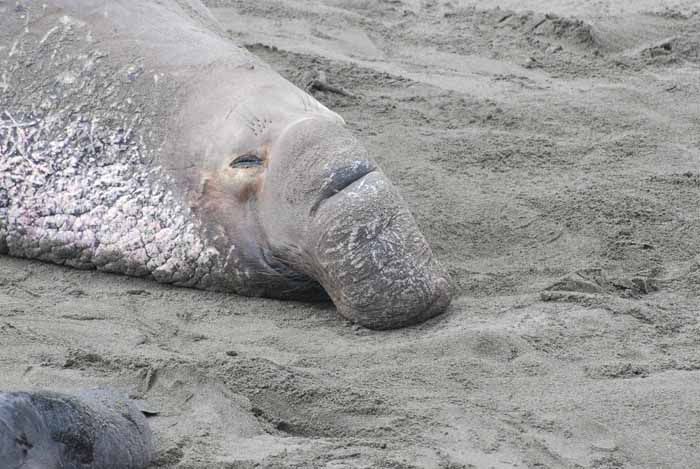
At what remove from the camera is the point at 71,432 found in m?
2.71

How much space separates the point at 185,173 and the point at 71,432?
5.64 feet

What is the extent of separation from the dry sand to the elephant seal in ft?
0.33

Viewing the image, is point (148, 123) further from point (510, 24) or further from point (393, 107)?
point (510, 24)

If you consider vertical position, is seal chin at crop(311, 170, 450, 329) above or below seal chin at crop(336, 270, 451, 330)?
above

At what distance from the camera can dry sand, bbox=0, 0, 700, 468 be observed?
3.18 metres

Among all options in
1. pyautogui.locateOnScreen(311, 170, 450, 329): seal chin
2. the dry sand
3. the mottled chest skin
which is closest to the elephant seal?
the dry sand

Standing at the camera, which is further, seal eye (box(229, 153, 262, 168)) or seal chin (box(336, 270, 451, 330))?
seal eye (box(229, 153, 262, 168))

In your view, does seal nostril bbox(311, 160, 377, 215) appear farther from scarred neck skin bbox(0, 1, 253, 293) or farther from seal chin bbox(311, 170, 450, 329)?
scarred neck skin bbox(0, 1, 253, 293)

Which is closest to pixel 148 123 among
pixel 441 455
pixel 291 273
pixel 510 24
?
pixel 291 273

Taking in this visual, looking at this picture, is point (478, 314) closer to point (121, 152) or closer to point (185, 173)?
point (185, 173)

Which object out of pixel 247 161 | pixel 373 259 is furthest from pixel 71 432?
pixel 247 161

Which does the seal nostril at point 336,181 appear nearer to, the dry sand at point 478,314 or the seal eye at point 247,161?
the seal eye at point 247,161

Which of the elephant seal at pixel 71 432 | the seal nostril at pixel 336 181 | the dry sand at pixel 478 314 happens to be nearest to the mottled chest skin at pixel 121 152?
the dry sand at pixel 478 314

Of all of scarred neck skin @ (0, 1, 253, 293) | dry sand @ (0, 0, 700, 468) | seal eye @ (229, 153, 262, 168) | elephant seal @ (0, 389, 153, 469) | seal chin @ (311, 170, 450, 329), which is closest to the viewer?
elephant seal @ (0, 389, 153, 469)
